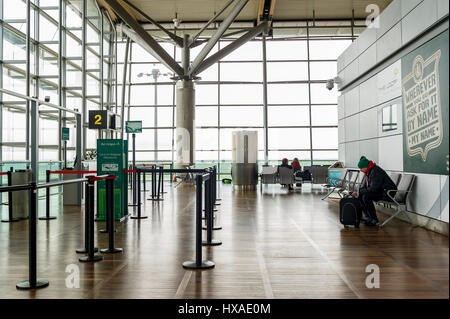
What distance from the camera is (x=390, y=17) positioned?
26.0 ft

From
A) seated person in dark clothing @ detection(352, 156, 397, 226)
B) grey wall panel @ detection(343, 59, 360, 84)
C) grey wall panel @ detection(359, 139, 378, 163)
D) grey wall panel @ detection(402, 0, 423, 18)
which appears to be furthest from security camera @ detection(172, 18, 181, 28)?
seated person in dark clothing @ detection(352, 156, 397, 226)

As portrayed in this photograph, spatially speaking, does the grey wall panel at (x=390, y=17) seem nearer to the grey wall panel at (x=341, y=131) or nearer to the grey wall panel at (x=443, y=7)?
the grey wall panel at (x=443, y=7)

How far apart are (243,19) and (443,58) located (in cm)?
1834

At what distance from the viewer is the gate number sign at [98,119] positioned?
28.0 feet

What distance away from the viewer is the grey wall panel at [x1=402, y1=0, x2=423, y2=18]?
6.69 metres

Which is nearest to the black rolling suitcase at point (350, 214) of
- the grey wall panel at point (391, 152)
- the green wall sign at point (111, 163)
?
the grey wall panel at point (391, 152)

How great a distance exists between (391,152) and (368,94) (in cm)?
211

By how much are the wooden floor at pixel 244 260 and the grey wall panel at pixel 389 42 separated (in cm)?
338

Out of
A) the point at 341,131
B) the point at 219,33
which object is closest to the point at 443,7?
the point at 341,131

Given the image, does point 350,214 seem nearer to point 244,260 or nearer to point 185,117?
point 244,260

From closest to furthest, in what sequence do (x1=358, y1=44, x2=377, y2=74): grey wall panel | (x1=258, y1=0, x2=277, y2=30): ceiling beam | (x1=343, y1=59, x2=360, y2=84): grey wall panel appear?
(x1=358, y1=44, x2=377, y2=74): grey wall panel < (x1=343, y1=59, x2=360, y2=84): grey wall panel < (x1=258, y1=0, x2=277, y2=30): ceiling beam

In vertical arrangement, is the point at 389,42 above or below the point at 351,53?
below

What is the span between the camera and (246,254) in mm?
4586

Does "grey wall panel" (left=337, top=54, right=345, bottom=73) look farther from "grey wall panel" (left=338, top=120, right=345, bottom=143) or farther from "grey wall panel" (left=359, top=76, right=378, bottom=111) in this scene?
"grey wall panel" (left=359, top=76, right=378, bottom=111)
